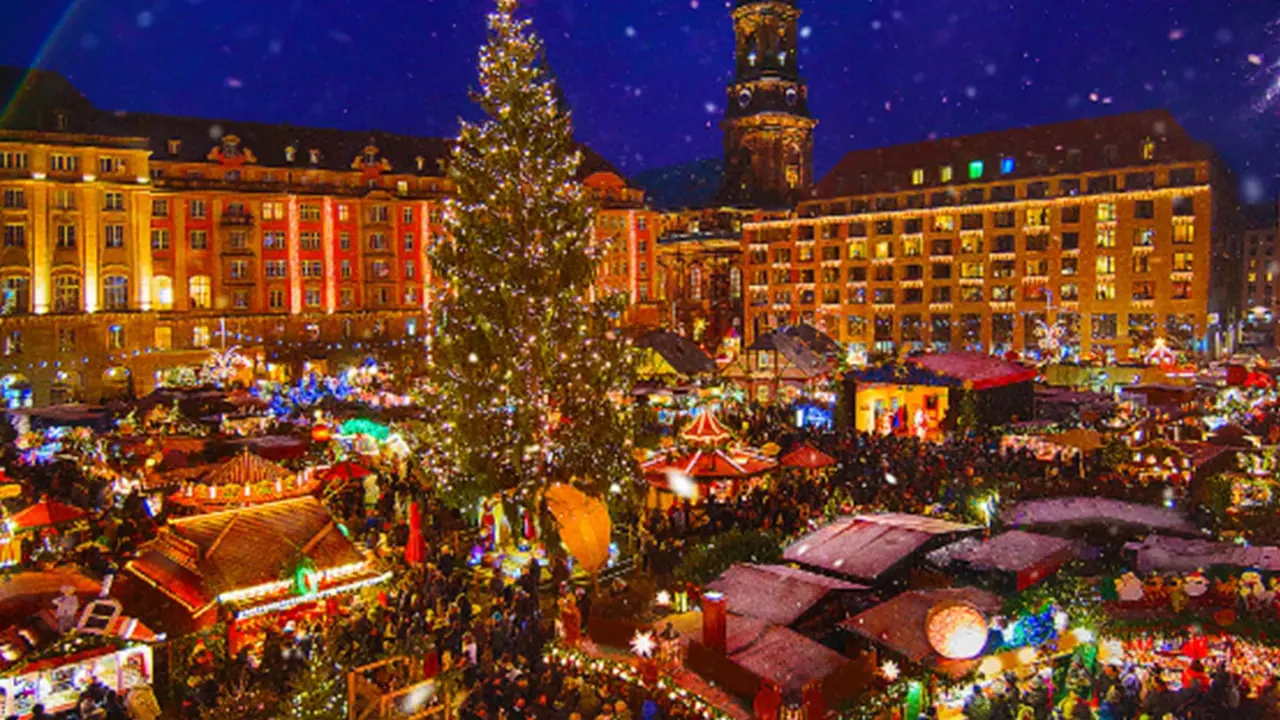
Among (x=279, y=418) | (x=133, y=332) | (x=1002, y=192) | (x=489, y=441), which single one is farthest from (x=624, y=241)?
(x=489, y=441)

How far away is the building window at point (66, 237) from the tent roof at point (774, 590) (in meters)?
43.3

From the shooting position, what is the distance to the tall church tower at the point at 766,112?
73438 mm

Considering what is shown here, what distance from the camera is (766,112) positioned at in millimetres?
73062

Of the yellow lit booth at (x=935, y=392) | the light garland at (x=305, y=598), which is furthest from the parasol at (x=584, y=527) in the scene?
the yellow lit booth at (x=935, y=392)

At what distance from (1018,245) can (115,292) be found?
165ft

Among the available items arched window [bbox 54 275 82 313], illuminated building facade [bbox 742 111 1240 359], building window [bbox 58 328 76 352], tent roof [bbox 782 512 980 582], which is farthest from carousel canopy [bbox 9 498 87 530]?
illuminated building facade [bbox 742 111 1240 359]

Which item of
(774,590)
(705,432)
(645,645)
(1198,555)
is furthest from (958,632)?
(705,432)

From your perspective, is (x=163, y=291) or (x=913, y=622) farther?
(x=163, y=291)

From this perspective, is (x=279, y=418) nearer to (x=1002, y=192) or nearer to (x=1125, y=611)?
(x=1125, y=611)

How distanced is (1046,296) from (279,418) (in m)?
45.1

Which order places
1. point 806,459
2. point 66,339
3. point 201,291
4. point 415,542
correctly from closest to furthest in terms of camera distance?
1. point 415,542
2. point 806,459
3. point 66,339
4. point 201,291

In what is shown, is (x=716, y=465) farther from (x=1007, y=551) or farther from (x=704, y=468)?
(x=1007, y=551)

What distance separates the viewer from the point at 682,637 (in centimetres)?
1087

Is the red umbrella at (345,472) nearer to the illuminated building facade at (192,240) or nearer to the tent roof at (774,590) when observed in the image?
the tent roof at (774,590)
